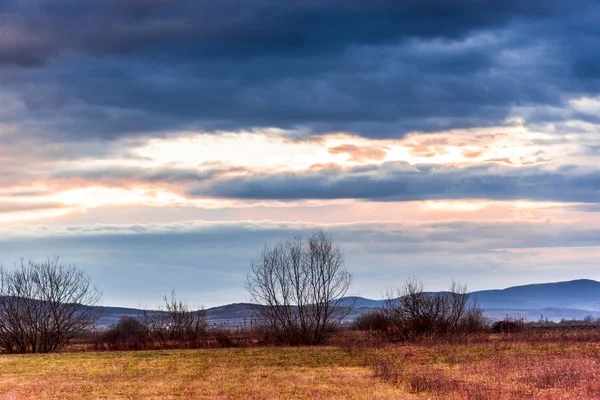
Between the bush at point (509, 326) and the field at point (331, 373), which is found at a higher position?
the bush at point (509, 326)

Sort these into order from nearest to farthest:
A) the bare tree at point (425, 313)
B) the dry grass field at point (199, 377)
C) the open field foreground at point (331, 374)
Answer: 1. the open field foreground at point (331, 374)
2. the dry grass field at point (199, 377)
3. the bare tree at point (425, 313)

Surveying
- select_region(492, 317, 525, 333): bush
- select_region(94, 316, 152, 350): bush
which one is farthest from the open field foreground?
select_region(492, 317, 525, 333): bush

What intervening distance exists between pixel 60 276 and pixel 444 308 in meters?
31.9

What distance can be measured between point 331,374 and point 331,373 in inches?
18.6

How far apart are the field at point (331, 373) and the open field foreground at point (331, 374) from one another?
4 cm

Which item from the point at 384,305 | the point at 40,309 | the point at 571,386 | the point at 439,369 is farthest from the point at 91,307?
the point at 571,386

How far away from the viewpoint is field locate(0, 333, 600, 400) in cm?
2612

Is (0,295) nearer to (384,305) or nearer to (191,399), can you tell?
(384,305)

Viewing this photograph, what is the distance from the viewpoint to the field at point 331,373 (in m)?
26.1

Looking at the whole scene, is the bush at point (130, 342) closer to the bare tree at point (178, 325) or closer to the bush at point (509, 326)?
the bare tree at point (178, 325)

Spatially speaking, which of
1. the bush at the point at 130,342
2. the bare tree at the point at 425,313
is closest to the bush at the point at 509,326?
the bare tree at the point at 425,313

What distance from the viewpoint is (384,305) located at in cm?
6000

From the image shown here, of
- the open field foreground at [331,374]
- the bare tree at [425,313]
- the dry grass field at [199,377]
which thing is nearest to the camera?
the open field foreground at [331,374]

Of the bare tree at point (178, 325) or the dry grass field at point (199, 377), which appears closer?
the dry grass field at point (199, 377)
